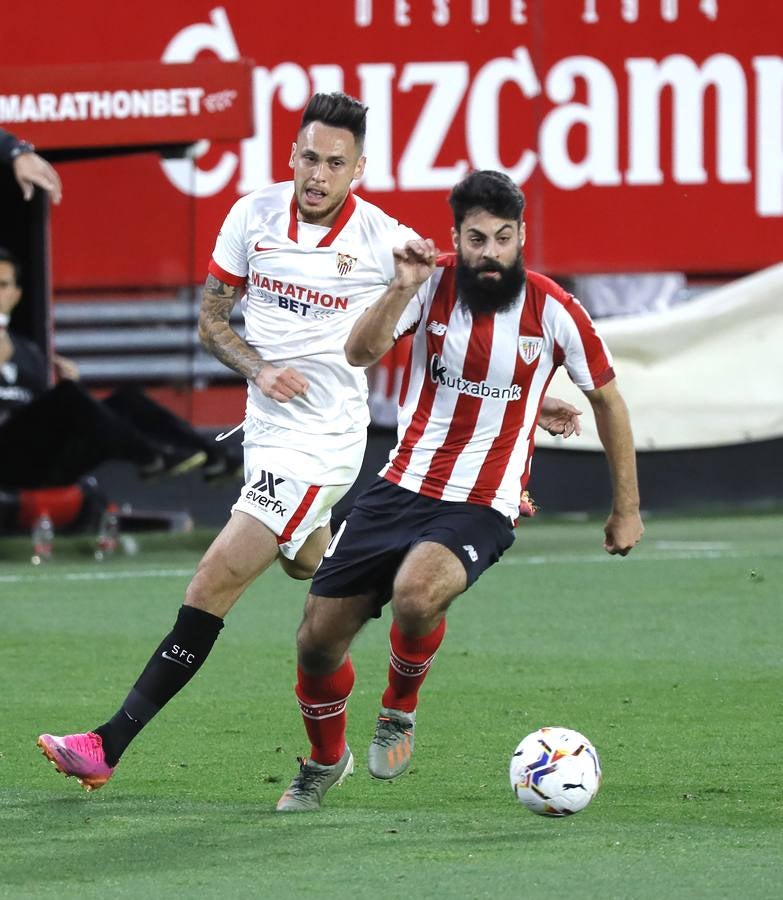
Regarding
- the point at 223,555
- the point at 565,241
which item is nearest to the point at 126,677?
the point at 223,555

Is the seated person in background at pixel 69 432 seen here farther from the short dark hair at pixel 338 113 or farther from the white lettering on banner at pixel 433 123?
the short dark hair at pixel 338 113

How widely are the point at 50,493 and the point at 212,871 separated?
7.45m

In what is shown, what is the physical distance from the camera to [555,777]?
17.8 ft

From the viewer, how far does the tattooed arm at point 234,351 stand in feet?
20.0

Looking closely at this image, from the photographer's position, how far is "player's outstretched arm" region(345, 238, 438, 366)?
Result: 5.52 meters

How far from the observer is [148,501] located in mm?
14328

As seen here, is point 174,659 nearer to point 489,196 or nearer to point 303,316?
point 303,316

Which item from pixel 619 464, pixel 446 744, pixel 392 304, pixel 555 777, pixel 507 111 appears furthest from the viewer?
pixel 507 111

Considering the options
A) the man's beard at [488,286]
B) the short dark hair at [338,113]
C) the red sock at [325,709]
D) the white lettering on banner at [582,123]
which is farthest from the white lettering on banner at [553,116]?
the red sock at [325,709]

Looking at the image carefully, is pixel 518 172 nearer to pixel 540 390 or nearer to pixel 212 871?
pixel 540 390

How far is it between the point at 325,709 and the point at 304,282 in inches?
52.5

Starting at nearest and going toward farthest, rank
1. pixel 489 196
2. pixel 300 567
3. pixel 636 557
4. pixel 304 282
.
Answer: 1. pixel 489 196
2. pixel 304 282
3. pixel 300 567
4. pixel 636 557

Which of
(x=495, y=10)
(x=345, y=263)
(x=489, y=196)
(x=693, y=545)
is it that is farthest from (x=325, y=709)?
(x=495, y=10)

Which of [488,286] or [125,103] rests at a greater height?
[125,103]
